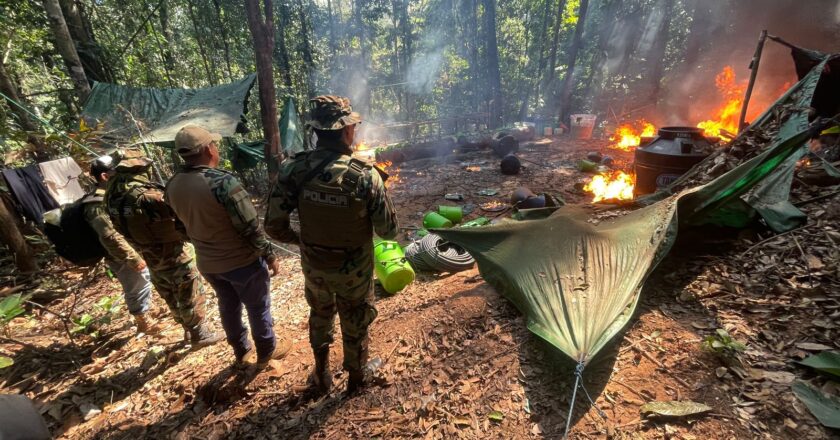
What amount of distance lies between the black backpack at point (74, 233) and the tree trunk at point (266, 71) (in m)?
5.63

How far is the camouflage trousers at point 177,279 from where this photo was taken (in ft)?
10.3

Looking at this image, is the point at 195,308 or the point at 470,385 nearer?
the point at 470,385

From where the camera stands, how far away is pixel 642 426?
6.49 ft

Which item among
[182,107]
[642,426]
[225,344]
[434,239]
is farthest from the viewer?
[182,107]

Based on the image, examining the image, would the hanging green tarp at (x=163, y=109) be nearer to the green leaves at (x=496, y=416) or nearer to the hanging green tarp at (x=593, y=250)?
the hanging green tarp at (x=593, y=250)

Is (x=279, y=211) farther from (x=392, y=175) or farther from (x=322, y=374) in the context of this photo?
(x=392, y=175)

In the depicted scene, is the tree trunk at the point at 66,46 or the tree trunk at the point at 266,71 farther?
the tree trunk at the point at 266,71

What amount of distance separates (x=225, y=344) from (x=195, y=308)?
580 mm

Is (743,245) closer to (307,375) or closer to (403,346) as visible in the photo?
(403,346)

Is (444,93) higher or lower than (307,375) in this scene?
higher

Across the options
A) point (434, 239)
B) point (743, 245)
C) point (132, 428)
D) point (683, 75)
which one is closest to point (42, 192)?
point (132, 428)

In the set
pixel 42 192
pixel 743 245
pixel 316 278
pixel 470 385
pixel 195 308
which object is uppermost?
pixel 42 192

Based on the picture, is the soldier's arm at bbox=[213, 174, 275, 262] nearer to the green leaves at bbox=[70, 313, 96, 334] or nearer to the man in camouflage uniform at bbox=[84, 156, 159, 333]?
the man in camouflage uniform at bbox=[84, 156, 159, 333]

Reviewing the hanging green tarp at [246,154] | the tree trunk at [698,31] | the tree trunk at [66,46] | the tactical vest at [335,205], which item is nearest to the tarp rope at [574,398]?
the tactical vest at [335,205]
